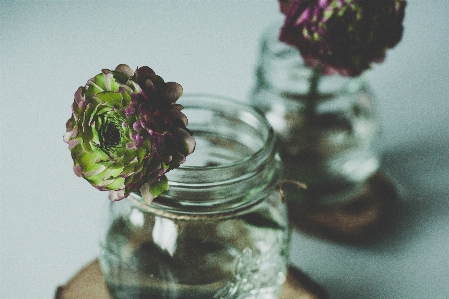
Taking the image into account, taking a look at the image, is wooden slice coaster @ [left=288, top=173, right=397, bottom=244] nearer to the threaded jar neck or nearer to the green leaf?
the threaded jar neck

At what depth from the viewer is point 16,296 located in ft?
2.02

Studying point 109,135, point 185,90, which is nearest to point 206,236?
point 109,135

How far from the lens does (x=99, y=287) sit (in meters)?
0.58

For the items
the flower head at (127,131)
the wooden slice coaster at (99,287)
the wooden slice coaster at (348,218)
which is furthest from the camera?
the wooden slice coaster at (348,218)

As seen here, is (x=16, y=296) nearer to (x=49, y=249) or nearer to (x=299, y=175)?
(x=49, y=249)

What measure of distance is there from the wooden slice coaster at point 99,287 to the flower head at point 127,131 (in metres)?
0.18

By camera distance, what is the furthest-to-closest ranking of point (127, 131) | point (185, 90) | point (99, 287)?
1. point (185, 90)
2. point (99, 287)
3. point (127, 131)

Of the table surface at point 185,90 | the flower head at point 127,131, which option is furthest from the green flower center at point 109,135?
the table surface at point 185,90

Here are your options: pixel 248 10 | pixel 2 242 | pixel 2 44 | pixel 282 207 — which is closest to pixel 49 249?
pixel 2 242

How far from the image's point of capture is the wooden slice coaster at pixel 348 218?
68 centimetres

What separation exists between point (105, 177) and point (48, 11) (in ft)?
2.37

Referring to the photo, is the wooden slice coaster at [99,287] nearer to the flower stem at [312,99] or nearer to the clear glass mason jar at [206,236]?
the clear glass mason jar at [206,236]

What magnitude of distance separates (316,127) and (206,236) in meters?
0.25

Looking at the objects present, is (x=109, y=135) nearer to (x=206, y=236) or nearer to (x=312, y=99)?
(x=206, y=236)
